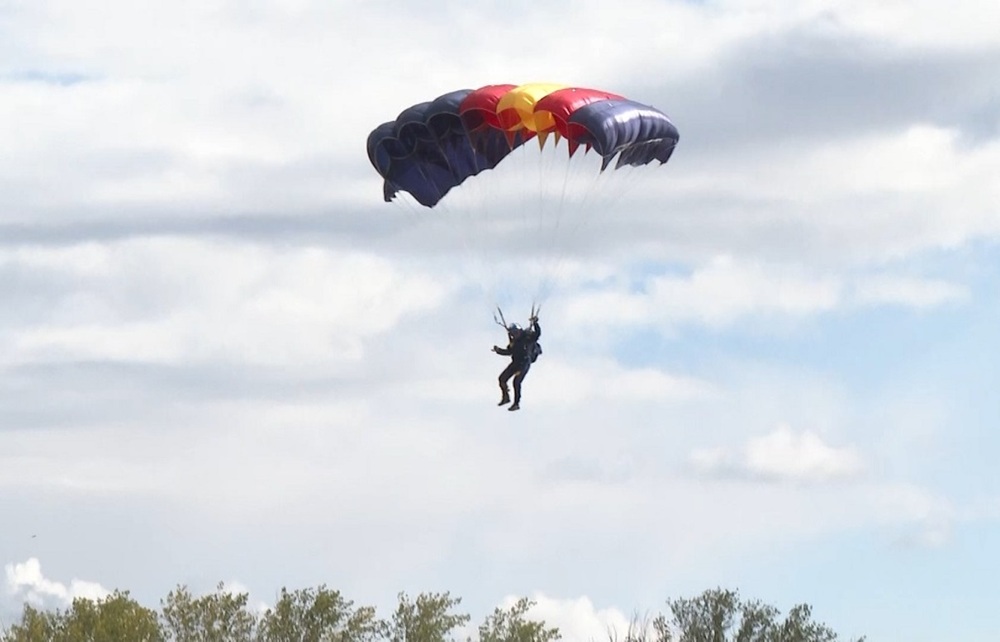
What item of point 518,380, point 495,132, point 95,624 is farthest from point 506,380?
point 95,624

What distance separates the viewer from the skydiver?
5103 cm

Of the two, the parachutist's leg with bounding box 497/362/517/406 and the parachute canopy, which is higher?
the parachute canopy

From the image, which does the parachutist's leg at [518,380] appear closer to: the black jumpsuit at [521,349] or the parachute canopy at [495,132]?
the black jumpsuit at [521,349]

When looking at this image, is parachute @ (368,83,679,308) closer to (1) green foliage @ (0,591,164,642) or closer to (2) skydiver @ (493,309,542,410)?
(2) skydiver @ (493,309,542,410)

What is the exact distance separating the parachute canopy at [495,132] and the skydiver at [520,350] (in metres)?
3.91

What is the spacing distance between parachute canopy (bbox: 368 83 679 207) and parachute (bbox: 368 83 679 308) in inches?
0.8

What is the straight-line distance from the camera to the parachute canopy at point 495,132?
50.9m

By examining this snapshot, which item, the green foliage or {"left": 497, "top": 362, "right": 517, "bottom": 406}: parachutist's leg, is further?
the green foliage

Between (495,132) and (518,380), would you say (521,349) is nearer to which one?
(518,380)

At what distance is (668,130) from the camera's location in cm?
5303

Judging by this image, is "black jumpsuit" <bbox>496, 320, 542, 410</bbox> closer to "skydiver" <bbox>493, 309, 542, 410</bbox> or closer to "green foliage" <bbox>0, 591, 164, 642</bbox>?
"skydiver" <bbox>493, 309, 542, 410</bbox>

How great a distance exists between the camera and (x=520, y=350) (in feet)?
167

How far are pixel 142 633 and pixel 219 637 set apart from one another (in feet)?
7.75

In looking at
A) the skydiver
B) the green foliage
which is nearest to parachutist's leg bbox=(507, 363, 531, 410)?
the skydiver
